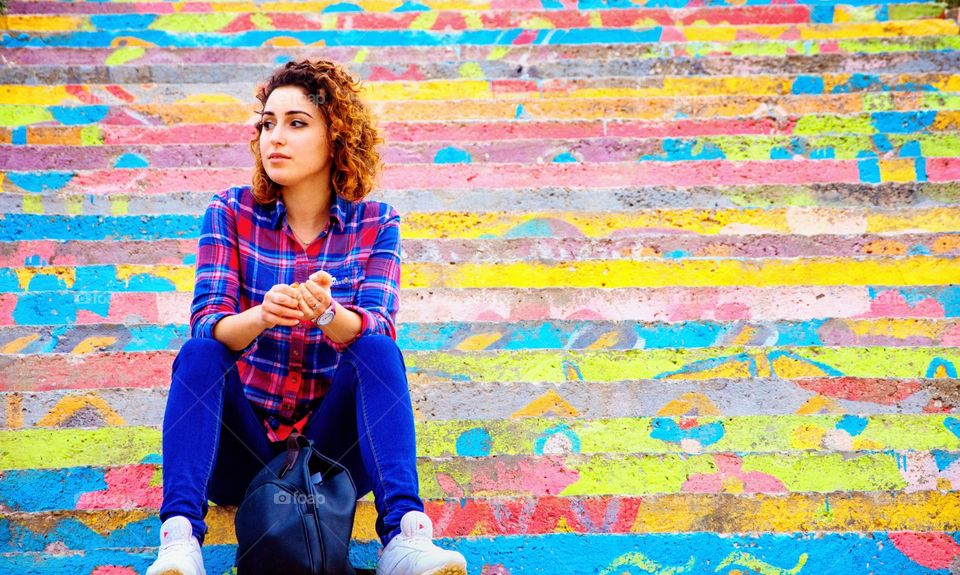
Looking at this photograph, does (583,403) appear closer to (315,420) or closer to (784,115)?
(315,420)

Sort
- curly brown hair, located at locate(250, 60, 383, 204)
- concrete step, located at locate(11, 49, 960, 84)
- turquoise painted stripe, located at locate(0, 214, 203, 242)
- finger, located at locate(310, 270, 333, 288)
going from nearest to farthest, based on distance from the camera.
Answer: finger, located at locate(310, 270, 333, 288) → curly brown hair, located at locate(250, 60, 383, 204) → turquoise painted stripe, located at locate(0, 214, 203, 242) → concrete step, located at locate(11, 49, 960, 84)

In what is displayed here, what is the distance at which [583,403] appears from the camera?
269 centimetres

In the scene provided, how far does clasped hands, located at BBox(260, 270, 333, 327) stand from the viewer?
77.0 inches

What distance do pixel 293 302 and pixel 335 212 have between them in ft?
1.42

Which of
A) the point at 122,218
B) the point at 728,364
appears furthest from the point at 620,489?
the point at 122,218

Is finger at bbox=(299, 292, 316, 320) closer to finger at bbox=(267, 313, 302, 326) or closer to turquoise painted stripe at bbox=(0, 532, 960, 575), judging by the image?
finger at bbox=(267, 313, 302, 326)

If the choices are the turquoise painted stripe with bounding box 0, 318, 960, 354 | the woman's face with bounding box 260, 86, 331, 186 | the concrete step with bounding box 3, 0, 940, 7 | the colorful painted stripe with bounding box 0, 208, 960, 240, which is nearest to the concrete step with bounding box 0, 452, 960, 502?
the turquoise painted stripe with bounding box 0, 318, 960, 354

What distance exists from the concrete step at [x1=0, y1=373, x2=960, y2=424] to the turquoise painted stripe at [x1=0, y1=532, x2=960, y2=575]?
481 millimetres

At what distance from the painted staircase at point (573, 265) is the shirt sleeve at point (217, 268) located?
1.59 feet

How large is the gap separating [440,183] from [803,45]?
237cm

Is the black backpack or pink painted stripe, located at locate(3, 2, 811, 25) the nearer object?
the black backpack

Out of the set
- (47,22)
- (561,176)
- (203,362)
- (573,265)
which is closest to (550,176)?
(561,176)

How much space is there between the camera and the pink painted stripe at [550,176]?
156 inches

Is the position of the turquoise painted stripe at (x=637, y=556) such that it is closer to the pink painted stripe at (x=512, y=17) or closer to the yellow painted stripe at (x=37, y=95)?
the yellow painted stripe at (x=37, y=95)
